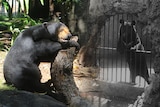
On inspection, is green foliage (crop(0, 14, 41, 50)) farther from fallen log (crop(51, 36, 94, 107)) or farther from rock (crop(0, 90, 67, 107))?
rock (crop(0, 90, 67, 107))

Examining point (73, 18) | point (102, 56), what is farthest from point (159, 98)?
point (73, 18)

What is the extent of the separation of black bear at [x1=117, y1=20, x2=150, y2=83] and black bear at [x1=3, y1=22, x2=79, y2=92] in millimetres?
1508

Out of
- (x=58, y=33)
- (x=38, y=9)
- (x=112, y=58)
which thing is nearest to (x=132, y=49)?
(x=112, y=58)

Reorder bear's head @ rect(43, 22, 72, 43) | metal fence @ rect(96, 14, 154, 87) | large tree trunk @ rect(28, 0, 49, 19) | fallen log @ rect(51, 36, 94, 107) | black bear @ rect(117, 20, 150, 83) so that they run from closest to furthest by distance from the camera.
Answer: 1. fallen log @ rect(51, 36, 94, 107)
2. bear's head @ rect(43, 22, 72, 43)
3. black bear @ rect(117, 20, 150, 83)
4. metal fence @ rect(96, 14, 154, 87)
5. large tree trunk @ rect(28, 0, 49, 19)

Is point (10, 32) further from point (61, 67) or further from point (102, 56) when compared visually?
point (61, 67)

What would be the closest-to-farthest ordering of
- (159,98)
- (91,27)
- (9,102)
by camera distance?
(9,102)
(159,98)
(91,27)

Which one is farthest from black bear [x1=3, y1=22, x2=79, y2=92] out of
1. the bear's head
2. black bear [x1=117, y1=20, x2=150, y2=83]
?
black bear [x1=117, y1=20, x2=150, y2=83]

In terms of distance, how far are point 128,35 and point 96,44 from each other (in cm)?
60

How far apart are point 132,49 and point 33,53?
2.02 meters

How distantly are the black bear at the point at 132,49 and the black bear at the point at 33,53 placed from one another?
1.51 m

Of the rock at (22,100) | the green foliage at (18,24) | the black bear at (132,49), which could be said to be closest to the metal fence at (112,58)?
the black bear at (132,49)

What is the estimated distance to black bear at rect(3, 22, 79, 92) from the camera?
4.12 metres

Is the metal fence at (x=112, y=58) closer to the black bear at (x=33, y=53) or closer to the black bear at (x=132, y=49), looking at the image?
the black bear at (x=132, y=49)

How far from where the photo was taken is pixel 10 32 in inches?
263
